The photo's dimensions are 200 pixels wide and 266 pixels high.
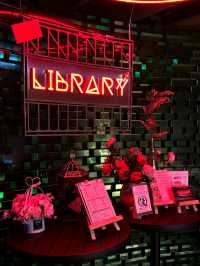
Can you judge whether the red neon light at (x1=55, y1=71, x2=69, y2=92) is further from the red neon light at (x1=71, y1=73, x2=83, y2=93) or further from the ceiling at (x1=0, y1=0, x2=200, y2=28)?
the ceiling at (x1=0, y1=0, x2=200, y2=28)

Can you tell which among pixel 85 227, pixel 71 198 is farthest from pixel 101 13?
pixel 85 227

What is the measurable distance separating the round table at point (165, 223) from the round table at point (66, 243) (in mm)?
154

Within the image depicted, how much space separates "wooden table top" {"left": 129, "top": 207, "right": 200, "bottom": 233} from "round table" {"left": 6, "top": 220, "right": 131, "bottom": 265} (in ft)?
0.46

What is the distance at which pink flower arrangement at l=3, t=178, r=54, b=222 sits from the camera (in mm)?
2113

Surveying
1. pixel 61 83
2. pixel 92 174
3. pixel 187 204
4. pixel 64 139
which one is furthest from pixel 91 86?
pixel 187 204

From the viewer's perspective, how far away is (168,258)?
359cm

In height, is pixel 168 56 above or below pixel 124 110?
above

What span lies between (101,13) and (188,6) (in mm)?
788

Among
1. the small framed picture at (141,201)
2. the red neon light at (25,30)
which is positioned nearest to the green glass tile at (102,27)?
the red neon light at (25,30)

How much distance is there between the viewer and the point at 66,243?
2.00 meters

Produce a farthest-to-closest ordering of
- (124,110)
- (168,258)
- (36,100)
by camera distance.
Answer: (168,258), (124,110), (36,100)

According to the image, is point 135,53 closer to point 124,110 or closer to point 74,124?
point 124,110

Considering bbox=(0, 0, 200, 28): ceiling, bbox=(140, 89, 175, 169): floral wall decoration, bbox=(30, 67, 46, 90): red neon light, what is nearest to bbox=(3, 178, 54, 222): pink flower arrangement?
bbox=(30, 67, 46, 90): red neon light

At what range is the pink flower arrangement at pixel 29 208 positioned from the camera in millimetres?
2113
